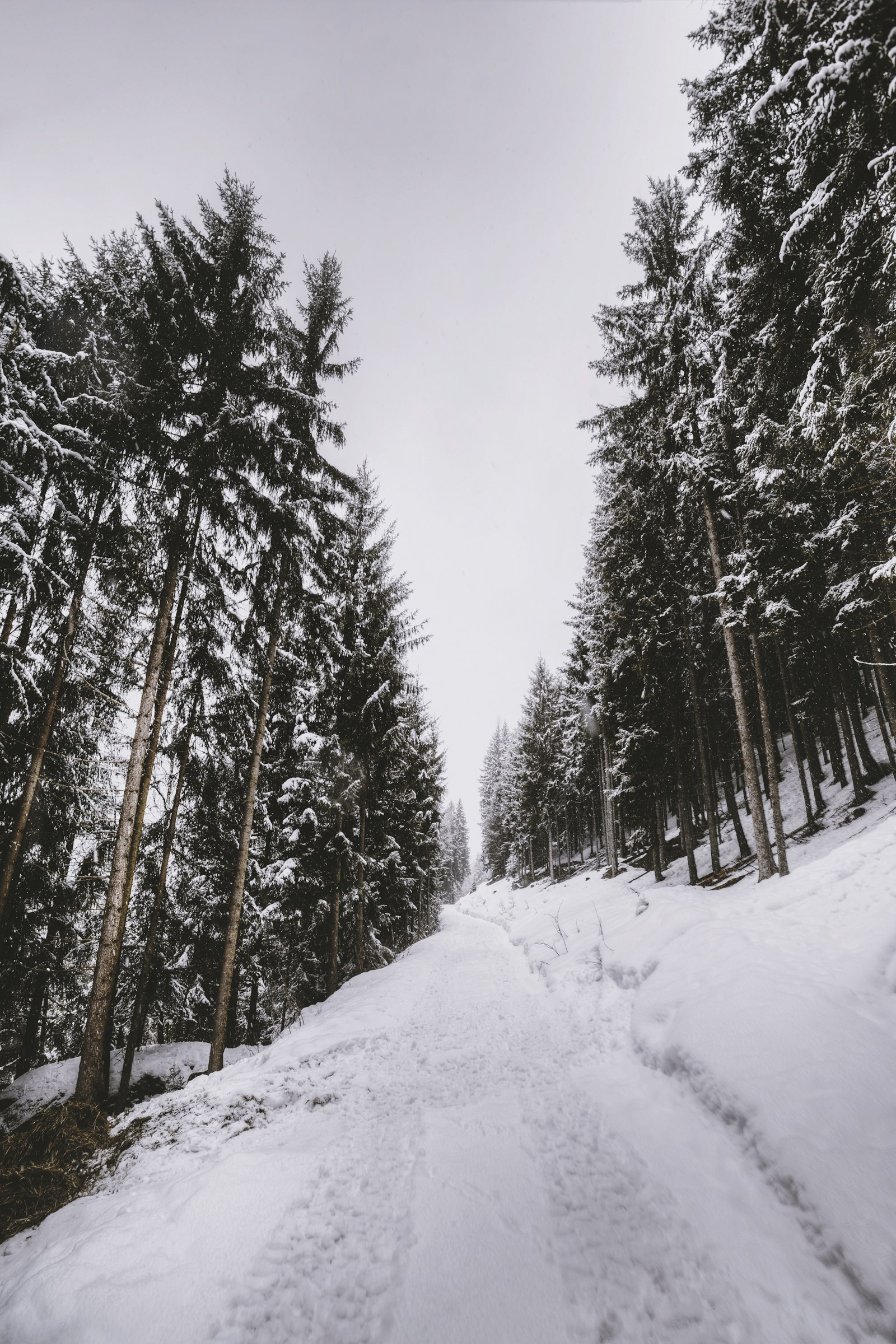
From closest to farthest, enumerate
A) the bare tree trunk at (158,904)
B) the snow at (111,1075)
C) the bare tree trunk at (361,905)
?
the snow at (111,1075)
the bare tree trunk at (158,904)
the bare tree trunk at (361,905)

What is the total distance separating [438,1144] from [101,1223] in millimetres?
2358

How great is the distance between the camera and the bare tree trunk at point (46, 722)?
27.0ft

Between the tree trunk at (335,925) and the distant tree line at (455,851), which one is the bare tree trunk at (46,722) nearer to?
the tree trunk at (335,925)

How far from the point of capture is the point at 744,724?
40.8 ft

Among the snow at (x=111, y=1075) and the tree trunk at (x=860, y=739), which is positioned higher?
the tree trunk at (x=860, y=739)

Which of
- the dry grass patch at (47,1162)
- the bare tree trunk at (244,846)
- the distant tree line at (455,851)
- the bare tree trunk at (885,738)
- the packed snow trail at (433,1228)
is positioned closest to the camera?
the packed snow trail at (433,1228)

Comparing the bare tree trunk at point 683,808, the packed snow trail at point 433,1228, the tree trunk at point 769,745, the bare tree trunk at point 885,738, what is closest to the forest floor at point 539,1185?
the packed snow trail at point 433,1228

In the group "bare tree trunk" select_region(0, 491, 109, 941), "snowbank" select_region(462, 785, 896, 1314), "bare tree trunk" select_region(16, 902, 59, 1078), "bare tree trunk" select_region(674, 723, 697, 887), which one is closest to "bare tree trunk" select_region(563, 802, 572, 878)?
"bare tree trunk" select_region(674, 723, 697, 887)

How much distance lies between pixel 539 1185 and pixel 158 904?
10586 mm

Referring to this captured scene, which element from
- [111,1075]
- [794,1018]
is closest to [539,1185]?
[794,1018]

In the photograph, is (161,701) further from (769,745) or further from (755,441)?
(769,745)

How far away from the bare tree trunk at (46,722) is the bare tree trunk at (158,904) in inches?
104

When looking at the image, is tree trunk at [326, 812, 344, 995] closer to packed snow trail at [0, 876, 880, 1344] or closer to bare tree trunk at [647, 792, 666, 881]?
packed snow trail at [0, 876, 880, 1344]

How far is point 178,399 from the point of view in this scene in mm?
8320
